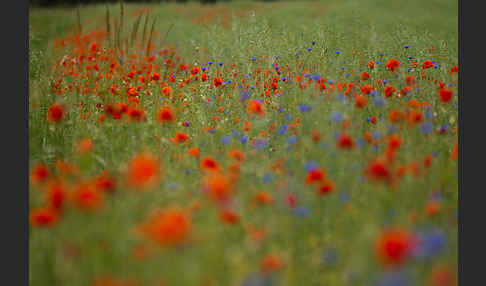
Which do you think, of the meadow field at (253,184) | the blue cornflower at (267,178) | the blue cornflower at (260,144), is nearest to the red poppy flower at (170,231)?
the meadow field at (253,184)

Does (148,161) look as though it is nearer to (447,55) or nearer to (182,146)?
(182,146)

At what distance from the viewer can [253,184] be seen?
7.04 feet

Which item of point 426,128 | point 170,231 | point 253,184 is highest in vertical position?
point 426,128

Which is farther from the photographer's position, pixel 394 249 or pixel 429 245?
pixel 429 245

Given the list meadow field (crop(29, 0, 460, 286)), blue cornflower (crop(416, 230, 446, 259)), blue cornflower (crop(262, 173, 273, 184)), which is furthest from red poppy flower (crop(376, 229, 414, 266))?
blue cornflower (crop(262, 173, 273, 184))

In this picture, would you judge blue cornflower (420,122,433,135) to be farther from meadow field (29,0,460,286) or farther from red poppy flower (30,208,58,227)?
red poppy flower (30,208,58,227)

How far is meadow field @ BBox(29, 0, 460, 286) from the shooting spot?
52.9 inches

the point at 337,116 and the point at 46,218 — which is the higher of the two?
the point at 337,116

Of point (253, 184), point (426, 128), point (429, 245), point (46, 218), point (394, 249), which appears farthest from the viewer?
point (426, 128)

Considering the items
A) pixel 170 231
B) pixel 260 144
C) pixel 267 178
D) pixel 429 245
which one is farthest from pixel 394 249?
pixel 260 144

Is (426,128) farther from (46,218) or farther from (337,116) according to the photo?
(46,218)

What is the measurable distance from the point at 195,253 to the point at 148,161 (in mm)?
341

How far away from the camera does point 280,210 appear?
170 cm

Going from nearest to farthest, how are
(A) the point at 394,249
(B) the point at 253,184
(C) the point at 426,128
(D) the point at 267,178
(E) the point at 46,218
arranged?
(A) the point at 394,249 < (E) the point at 46,218 < (D) the point at 267,178 < (B) the point at 253,184 < (C) the point at 426,128
